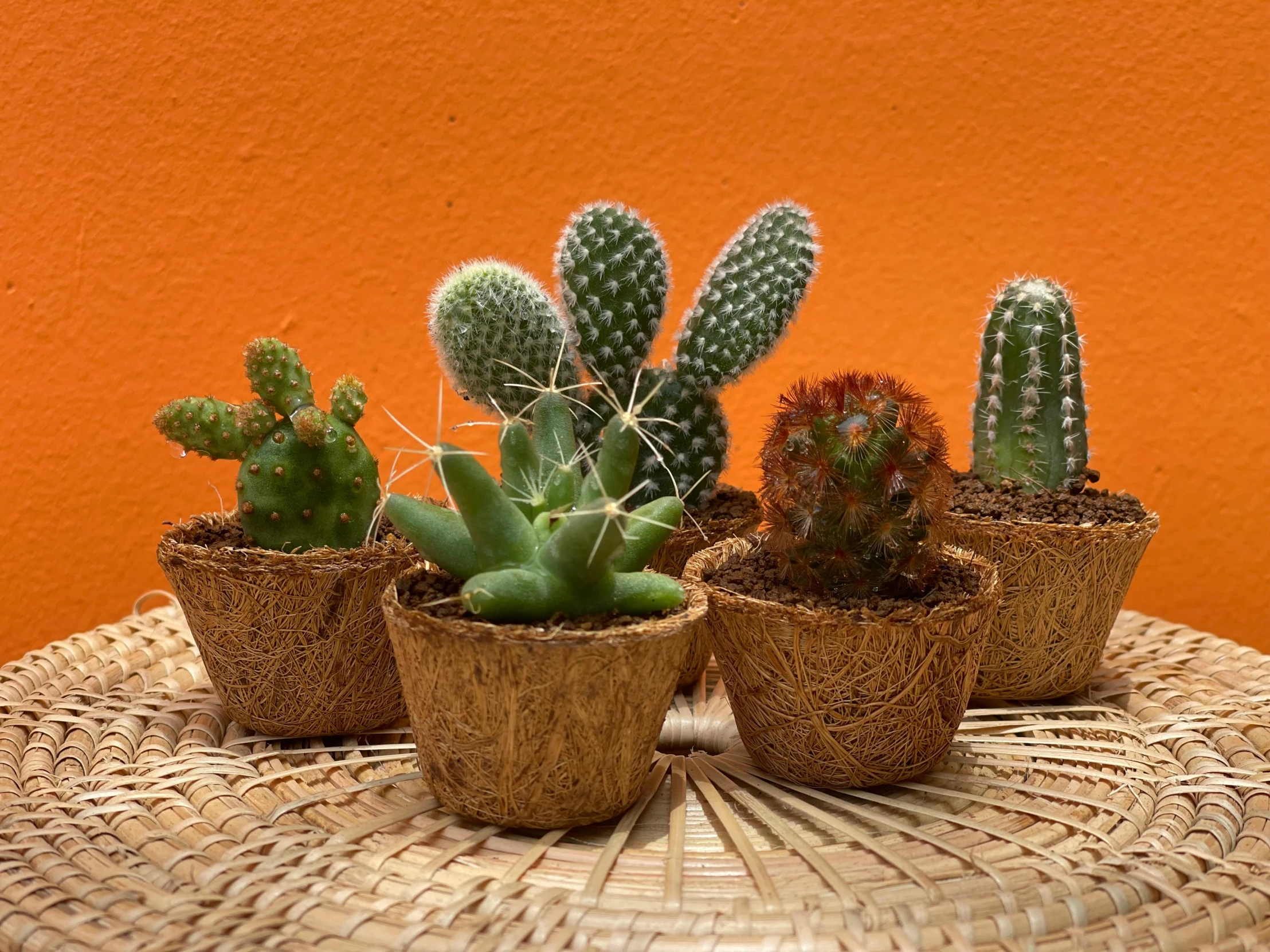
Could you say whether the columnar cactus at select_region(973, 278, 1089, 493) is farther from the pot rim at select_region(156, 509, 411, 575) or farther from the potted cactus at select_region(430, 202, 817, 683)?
the pot rim at select_region(156, 509, 411, 575)

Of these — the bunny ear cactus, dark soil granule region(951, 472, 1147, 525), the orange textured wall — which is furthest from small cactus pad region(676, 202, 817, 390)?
the orange textured wall

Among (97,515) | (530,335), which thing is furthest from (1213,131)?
(97,515)

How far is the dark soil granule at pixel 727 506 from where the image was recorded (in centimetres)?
112

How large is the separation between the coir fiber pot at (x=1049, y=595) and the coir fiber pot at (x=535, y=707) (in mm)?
355

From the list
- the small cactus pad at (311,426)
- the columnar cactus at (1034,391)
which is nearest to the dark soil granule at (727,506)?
the columnar cactus at (1034,391)

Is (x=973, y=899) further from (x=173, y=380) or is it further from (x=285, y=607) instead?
(x=173, y=380)

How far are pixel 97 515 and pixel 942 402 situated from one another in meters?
1.23

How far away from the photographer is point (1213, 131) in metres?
1.58

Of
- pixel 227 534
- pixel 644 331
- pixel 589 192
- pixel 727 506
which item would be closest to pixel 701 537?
pixel 727 506

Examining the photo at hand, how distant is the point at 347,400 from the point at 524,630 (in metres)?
0.33

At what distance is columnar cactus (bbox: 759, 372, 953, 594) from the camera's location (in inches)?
33.7

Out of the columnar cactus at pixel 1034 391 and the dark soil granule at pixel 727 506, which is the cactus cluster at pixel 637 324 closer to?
the dark soil granule at pixel 727 506

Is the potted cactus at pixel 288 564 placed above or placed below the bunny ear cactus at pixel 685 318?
below

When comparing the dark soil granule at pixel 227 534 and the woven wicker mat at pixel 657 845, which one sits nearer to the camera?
the woven wicker mat at pixel 657 845
